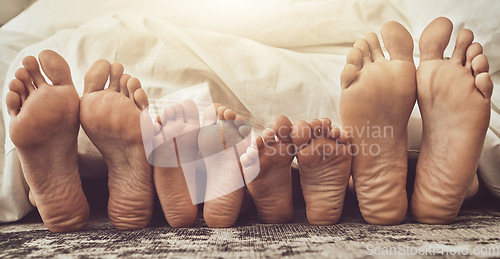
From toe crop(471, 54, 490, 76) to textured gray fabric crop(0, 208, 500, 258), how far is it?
0.74 ft

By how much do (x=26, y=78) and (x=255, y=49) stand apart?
1.41 ft

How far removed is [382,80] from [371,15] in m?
0.34

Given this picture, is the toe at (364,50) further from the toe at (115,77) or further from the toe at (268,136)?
the toe at (115,77)

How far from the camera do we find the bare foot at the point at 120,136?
585 millimetres

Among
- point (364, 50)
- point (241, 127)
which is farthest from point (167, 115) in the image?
point (364, 50)

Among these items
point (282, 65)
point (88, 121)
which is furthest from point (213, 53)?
point (88, 121)

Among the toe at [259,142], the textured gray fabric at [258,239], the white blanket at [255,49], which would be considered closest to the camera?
the textured gray fabric at [258,239]

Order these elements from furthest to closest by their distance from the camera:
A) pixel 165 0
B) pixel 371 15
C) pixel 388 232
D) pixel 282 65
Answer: pixel 165 0 → pixel 371 15 → pixel 282 65 → pixel 388 232

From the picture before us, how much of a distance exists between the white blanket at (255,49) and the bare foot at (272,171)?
161mm

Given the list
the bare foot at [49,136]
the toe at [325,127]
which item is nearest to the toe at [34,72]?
the bare foot at [49,136]

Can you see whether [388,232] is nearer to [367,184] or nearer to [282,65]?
[367,184]

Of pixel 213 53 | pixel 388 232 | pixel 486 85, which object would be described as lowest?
pixel 388 232

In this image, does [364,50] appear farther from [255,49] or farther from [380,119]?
[255,49]

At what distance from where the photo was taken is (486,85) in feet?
1.77
